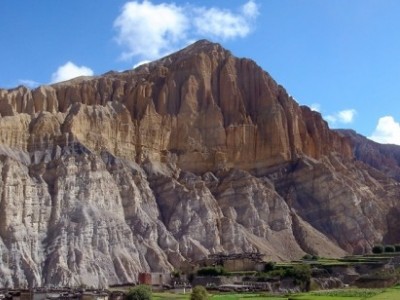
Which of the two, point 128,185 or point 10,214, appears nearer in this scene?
point 10,214

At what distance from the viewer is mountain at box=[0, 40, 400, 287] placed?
12256cm

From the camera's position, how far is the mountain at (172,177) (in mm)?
122562

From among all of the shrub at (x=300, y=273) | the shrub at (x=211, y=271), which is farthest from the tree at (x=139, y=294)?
the shrub at (x=211, y=271)

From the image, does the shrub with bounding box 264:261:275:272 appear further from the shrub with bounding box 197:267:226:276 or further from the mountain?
the mountain

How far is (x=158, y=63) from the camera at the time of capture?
182875 mm

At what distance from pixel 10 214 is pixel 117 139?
34.2 meters

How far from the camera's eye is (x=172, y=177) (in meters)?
148

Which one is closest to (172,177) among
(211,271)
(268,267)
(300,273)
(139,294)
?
(268,267)

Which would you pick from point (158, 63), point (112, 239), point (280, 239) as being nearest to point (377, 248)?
point (280, 239)

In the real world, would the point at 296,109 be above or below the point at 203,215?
above

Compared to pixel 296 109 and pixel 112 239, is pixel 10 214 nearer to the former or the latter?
pixel 112 239

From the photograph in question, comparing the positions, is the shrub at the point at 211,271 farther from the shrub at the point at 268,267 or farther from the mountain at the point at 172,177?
the mountain at the point at 172,177

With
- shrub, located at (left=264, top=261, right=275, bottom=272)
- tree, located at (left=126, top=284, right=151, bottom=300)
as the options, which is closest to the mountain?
shrub, located at (left=264, top=261, right=275, bottom=272)

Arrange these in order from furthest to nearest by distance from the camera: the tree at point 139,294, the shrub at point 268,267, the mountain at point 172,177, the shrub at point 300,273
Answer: the mountain at point 172,177 → the shrub at point 268,267 → the shrub at point 300,273 → the tree at point 139,294
